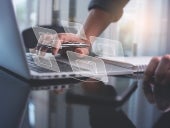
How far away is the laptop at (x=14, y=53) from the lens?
1.86ft

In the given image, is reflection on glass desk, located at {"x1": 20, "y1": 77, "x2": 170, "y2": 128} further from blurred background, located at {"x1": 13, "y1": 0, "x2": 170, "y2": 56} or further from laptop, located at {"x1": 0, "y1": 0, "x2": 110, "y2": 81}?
blurred background, located at {"x1": 13, "y1": 0, "x2": 170, "y2": 56}

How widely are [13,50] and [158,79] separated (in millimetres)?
344

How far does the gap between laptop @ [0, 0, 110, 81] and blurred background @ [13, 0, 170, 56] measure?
7.41 feet

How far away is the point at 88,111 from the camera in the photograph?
0.41m

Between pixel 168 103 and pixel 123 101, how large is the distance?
0.08m

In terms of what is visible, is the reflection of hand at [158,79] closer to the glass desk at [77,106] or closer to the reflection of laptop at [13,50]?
the glass desk at [77,106]

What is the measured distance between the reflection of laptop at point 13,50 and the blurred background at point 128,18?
226cm

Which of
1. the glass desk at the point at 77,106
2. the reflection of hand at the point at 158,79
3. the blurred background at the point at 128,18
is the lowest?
the blurred background at the point at 128,18

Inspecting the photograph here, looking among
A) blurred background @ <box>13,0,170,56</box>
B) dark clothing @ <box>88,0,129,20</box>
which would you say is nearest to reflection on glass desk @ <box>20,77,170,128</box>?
dark clothing @ <box>88,0,129,20</box>

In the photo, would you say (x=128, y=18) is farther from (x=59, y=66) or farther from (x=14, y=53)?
(x=14, y=53)

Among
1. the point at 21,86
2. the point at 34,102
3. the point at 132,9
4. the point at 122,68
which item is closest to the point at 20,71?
the point at 21,86

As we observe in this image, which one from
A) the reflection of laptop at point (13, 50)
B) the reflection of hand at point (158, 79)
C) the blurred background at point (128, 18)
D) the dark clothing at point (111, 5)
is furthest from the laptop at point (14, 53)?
the blurred background at point (128, 18)

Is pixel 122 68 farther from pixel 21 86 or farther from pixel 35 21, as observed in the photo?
pixel 35 21

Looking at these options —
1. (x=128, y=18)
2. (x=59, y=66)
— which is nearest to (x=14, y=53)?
(x=59, y=66)
